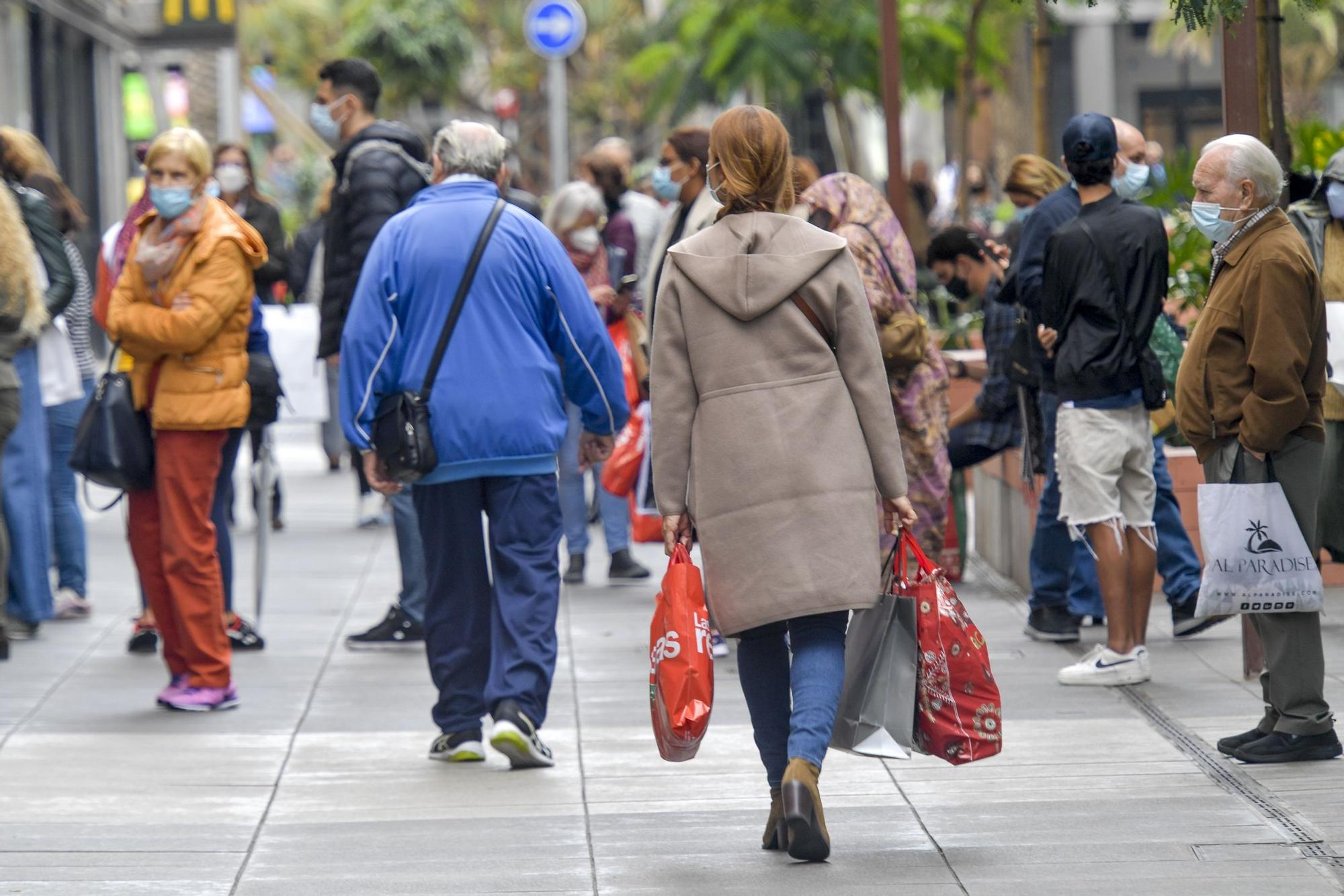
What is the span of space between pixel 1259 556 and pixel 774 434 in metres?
1.62

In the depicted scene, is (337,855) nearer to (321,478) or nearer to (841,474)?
(841,474)

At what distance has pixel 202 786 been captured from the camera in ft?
20.3

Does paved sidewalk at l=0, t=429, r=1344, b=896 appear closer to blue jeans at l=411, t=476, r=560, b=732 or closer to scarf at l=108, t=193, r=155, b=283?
blue jeans at l=411, t=476, r=560, b=732

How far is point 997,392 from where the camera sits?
28.7 ft

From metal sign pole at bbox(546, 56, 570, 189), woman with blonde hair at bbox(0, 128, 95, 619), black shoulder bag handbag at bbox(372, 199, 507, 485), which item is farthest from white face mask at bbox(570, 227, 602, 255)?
metal sign pole at bbox(546, 56, 570, 189)

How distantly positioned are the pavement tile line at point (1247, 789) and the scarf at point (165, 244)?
3.52m

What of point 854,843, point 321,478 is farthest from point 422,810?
point 321,478

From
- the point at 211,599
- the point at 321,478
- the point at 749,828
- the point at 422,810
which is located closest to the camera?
the point at 749,828

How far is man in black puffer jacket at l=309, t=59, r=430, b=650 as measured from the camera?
812 cm

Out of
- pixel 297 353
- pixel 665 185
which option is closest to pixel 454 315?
pixel 665 185

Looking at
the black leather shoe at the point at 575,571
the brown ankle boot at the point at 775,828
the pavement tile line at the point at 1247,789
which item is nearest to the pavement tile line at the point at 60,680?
the black leather shoe at the point at 575,571

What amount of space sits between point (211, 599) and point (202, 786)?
1227 mm

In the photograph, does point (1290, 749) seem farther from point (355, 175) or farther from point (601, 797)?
point (355, 175)

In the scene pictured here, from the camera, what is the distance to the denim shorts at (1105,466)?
23.6ft
